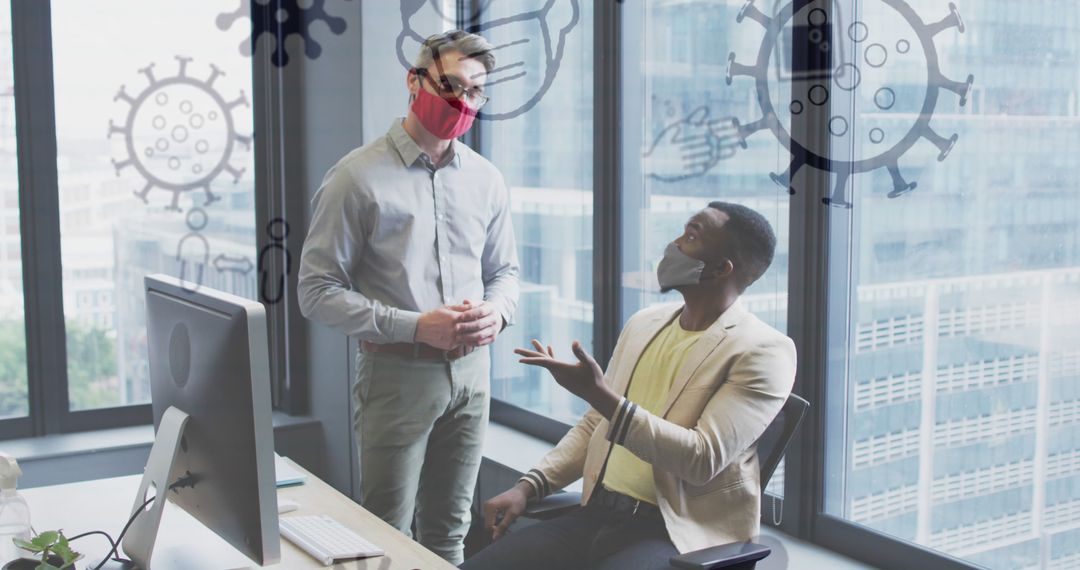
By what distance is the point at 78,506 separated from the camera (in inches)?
76.1

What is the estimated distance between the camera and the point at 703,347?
1.91 m

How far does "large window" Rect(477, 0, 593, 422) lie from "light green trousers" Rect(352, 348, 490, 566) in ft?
2.07

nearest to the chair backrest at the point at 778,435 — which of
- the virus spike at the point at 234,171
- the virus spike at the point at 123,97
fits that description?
the virus spike at the point at 234,171

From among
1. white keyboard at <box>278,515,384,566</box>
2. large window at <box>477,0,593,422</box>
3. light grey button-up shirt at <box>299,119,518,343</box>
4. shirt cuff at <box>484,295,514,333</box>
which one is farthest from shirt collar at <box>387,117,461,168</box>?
white keyboard at <box>278,515,384,566</box>

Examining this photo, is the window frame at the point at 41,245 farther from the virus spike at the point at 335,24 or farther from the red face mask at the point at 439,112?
the red face mask at the point at 439,112

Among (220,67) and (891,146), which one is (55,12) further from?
(891,146)

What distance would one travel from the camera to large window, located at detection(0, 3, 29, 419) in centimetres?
338

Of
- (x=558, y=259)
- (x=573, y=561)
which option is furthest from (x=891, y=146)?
(x=558, y=259)

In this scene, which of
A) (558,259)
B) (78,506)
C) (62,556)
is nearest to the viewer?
(62,556)

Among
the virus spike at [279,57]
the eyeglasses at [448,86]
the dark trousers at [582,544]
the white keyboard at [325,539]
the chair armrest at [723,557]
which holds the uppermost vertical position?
the virus spike at [279,57]

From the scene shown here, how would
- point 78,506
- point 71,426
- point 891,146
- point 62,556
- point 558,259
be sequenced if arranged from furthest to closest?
A: 1. point 71,426
2. point 558,259
3. point 891,146
4. point 78,506
5. point 62,556

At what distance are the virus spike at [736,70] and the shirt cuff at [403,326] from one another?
36.5 inches

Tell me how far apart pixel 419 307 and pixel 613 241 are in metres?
0.69

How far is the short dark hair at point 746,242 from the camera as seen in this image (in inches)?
76.2
